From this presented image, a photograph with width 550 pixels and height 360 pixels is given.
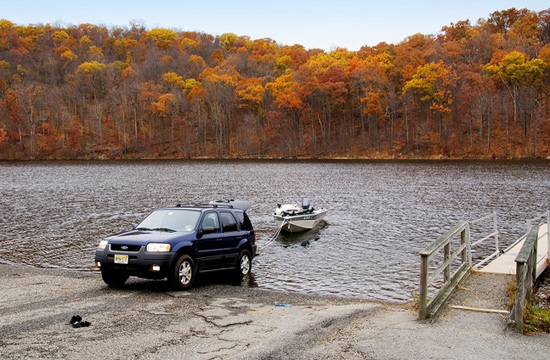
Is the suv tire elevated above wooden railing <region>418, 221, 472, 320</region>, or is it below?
below

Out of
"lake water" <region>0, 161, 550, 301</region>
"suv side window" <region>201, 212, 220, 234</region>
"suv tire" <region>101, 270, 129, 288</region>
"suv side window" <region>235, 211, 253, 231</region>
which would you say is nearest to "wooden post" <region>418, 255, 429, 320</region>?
"lake water" <region>0, 161, 550, 301</region>

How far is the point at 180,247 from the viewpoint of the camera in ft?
41.8

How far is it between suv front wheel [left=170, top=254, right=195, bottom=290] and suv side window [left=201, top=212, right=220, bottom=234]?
1109mm

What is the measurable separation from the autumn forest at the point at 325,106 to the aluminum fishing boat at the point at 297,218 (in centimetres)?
7130

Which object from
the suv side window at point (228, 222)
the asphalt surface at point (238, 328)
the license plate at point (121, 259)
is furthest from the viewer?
the suv side window at point (228, 222)

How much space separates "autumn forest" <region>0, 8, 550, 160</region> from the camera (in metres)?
98.1

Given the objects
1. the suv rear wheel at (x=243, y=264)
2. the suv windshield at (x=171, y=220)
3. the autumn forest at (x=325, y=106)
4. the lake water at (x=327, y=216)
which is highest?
the autumn forest at (x=325, y=106)

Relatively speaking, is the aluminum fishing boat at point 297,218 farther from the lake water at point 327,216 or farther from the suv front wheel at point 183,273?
the suv front wheel at point 183,273

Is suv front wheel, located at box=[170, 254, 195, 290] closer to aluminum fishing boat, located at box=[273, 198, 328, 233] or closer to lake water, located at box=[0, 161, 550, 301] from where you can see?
lake water, located at box=[0, 161, 550, 301]

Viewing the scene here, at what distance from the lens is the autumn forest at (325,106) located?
98125 millimetres

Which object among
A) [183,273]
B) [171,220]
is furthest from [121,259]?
[171,220]

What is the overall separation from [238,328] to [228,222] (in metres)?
5.70

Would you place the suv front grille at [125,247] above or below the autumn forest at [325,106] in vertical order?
below

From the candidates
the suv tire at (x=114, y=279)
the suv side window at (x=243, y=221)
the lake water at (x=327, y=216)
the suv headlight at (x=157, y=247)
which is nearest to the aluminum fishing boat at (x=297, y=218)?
the lake water at (x=327, y=216)
